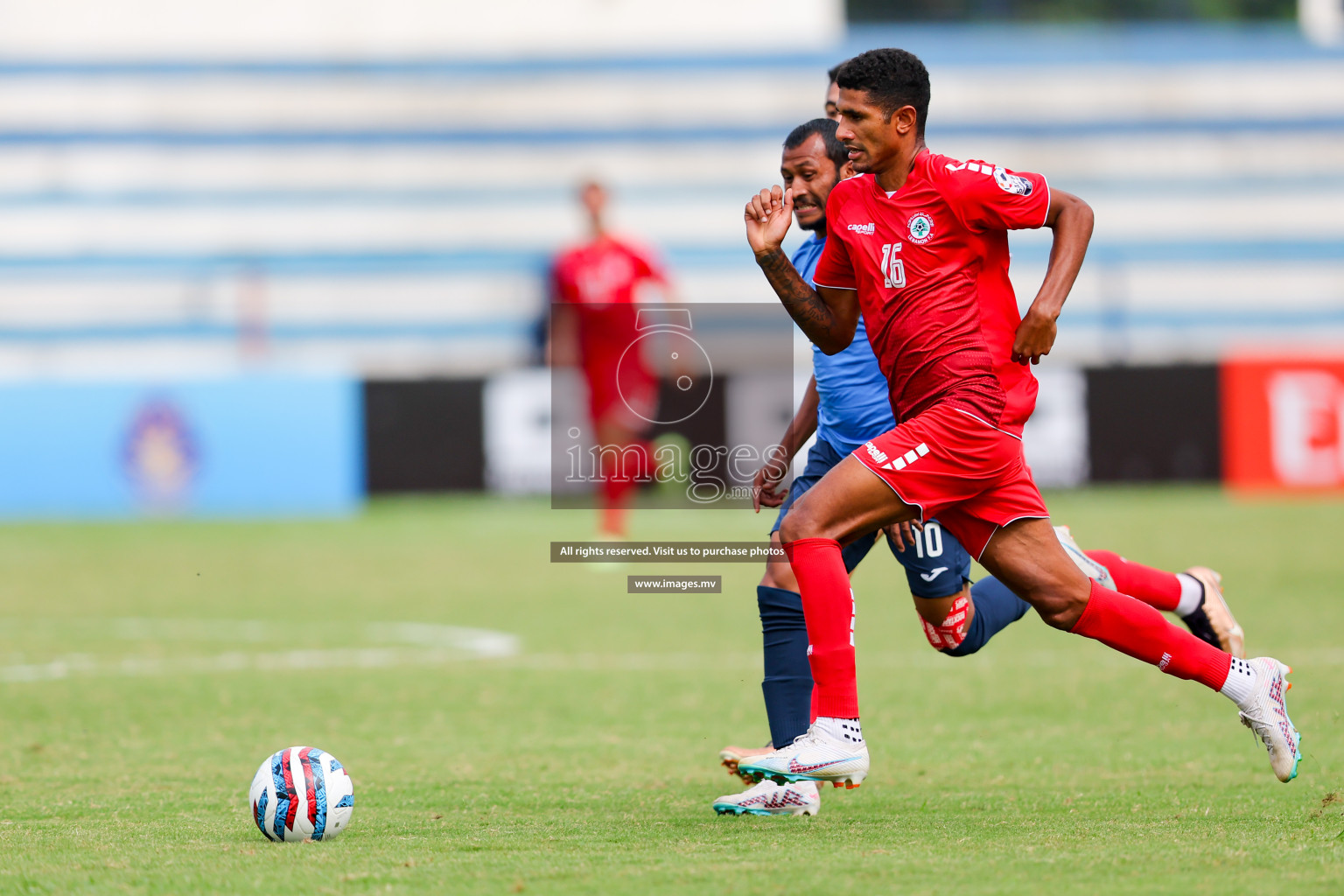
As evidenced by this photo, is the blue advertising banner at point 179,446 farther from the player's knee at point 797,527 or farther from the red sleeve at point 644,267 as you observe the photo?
the player's knee at point 797,527

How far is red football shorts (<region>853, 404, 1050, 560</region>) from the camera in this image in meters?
4.41

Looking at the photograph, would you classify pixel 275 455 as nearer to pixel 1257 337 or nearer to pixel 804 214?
pixel 804 214

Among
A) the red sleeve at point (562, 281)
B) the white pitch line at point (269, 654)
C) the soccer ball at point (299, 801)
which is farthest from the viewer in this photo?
the red sleeve at point (562, 281)

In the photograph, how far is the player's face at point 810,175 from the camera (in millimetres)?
5090

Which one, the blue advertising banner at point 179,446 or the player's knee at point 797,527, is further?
the blue advertising banner at point 179,446

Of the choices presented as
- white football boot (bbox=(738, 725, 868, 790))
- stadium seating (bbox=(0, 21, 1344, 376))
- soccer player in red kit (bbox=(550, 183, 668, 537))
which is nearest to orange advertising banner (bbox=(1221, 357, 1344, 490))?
soccer player in red kit (bbox=(550, 183, 668, 537))

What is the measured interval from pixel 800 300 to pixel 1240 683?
61.3 inches

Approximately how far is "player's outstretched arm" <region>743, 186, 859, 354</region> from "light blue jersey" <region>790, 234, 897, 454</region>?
0.78 feet

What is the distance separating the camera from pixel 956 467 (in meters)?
4.43

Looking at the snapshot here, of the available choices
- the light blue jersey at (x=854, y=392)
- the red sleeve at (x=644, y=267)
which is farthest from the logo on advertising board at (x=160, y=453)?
the light blue jersey at (x=854, y=392)

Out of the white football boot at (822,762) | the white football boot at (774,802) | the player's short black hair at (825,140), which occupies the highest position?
the player's short black hair at (825,140)

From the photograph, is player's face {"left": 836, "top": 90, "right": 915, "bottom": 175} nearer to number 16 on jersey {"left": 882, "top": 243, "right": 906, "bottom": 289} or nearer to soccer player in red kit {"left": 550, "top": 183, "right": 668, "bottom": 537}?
number 16 on jersey {"left": 882, "top": 243, "right": 906, "bottom": 289}

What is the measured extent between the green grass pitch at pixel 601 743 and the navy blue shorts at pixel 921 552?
0.60 m

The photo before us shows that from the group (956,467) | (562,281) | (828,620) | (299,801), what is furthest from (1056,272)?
(562,281)
